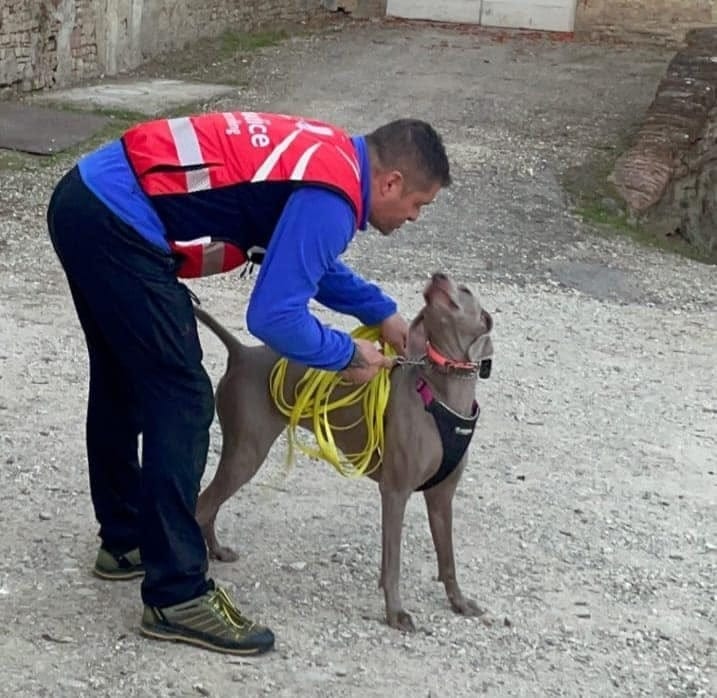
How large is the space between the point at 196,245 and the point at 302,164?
37 cm

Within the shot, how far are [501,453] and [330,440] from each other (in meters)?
1.83


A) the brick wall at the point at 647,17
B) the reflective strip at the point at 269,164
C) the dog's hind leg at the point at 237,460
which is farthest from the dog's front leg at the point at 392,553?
the brick wall at the point at 647,17

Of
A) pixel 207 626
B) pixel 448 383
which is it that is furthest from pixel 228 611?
pixel 448 383

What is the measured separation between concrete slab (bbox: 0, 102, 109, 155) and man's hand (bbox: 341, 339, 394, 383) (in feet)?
24.0

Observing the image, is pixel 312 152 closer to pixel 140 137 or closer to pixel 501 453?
pixel 140 137

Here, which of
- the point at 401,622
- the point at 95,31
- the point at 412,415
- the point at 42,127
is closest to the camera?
the point at 412,415

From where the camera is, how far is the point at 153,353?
3.82 metres

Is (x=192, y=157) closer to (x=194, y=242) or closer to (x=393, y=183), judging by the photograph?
(x=194, y=242)

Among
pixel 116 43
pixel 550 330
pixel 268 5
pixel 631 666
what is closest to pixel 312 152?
pixel 631 666

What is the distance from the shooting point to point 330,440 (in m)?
4.33

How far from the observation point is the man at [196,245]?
3654mm

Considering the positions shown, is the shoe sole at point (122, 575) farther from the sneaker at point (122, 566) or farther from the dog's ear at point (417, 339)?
the dog's ear at point (417, 339)

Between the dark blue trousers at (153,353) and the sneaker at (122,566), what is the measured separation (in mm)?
428

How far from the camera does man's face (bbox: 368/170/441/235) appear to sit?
3814mm
